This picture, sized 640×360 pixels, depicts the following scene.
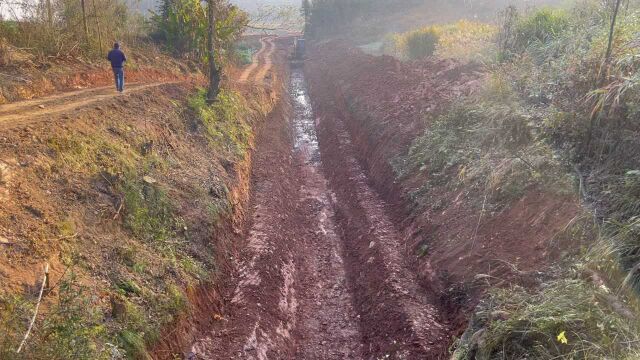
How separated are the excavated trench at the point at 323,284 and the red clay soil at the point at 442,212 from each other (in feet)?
1.32

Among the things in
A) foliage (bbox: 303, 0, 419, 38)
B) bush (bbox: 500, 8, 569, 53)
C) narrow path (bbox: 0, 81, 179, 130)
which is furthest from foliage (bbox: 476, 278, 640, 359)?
foliage (bbox: 303, 0, 419, 38)

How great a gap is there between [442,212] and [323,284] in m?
3.31

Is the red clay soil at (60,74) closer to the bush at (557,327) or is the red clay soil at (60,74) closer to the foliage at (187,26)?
the foliage at (187,26)

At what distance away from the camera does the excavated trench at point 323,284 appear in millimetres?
7730

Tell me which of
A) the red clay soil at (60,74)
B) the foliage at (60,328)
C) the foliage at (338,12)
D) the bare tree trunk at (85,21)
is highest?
the foliage at (338,12)

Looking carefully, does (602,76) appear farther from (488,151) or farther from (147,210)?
(147,210)

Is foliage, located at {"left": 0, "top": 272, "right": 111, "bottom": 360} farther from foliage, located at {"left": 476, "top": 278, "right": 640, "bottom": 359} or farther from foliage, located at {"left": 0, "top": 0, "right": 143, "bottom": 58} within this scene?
foliage, located at {"left": 0, "top": 0, "right": 143, "bottom": 58}

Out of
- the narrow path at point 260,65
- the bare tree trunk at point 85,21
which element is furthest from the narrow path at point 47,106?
the narrow path at point 260,65

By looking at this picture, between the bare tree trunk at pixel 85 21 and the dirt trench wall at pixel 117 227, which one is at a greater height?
the bare tree trunk at pixel 85 21

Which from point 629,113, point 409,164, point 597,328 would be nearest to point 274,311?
point 597,328

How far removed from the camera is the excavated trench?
7730 millimetres

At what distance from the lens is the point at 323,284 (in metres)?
10.0

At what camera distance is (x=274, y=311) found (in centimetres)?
870

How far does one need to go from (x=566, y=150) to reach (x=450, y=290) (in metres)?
3.69
